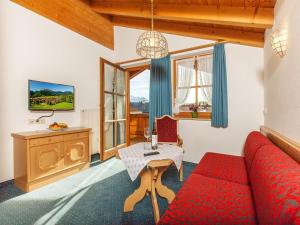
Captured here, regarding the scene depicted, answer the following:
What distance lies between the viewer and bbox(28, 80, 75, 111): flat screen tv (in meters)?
2.93

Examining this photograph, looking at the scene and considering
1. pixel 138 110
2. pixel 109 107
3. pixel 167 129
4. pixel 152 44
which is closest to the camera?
A: pixel 152 44

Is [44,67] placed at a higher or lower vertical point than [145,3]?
lower

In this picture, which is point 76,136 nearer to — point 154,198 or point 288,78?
point 154,198

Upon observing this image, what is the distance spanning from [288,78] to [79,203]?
109 inches

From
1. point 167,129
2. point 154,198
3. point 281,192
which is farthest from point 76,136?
point 281,192

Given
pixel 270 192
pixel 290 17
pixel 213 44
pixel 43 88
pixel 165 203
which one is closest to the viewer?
pixel 270 192

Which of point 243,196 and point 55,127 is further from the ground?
point 55,127

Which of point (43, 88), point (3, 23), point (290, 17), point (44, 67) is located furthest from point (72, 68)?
point (290, 17)

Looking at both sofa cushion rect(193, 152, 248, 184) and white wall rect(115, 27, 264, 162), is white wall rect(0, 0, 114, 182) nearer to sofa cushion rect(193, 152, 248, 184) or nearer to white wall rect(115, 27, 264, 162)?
white wall rect(115, 27, 264, 162)

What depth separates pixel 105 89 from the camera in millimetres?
4234

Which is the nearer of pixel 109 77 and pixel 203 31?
pixel 203 31

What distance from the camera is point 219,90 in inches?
133

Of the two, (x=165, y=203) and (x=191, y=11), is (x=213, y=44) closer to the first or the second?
(x=191, y=11)

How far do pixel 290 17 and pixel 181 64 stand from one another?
2442 millimetres
